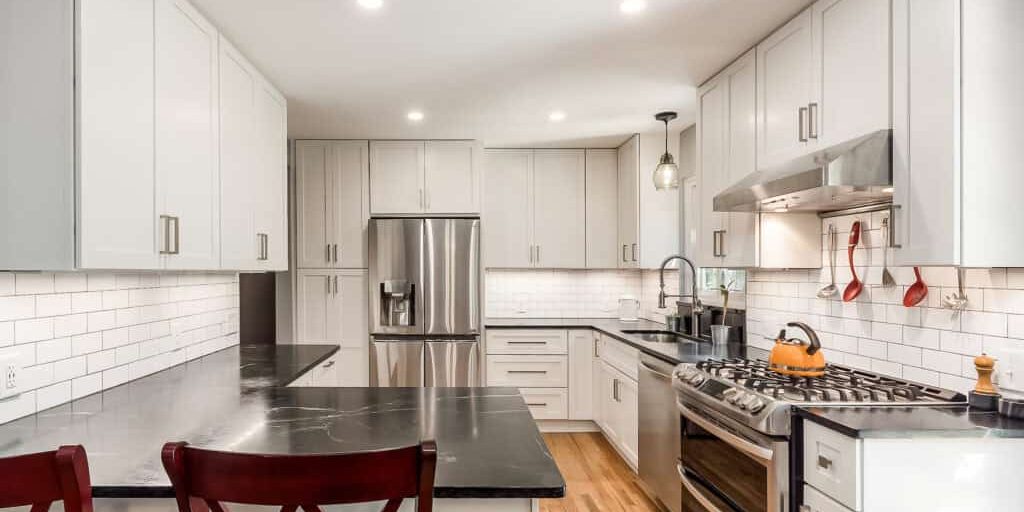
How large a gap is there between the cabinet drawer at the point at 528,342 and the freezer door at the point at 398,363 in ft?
1.92

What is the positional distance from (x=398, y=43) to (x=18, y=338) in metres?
1.82

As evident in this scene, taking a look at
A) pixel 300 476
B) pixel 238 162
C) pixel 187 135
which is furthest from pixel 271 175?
pixel 300 476

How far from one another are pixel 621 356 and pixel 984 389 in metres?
2.32

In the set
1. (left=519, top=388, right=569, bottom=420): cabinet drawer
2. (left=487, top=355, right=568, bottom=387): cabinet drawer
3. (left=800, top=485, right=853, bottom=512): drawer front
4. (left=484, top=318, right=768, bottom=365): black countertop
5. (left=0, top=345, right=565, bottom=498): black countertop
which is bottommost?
(left=519, top=388, right=569, bottom=420): cabinet drawer

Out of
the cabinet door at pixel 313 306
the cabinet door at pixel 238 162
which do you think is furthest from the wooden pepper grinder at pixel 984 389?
the cabinet door at pixel 313 306

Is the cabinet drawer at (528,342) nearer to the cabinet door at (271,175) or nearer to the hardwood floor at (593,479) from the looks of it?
the hardwood floor at (593,479)

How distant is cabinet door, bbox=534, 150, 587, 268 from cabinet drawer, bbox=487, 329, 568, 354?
65cm

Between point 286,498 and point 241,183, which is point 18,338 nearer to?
point 241,183

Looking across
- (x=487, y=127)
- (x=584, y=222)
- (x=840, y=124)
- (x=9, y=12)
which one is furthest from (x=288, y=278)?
(x=840, y=124)

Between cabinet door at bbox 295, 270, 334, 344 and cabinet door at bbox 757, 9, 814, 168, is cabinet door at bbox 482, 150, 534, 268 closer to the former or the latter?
cabinet door at bbox 295, 270, 334, 344

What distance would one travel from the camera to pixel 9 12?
1.57 metres

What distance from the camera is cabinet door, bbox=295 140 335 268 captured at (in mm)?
4762

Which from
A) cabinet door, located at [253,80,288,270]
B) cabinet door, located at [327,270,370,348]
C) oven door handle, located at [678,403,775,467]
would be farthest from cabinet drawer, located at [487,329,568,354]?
oven door handle, located at [678,403,775,467]

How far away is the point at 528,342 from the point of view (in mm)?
4785
